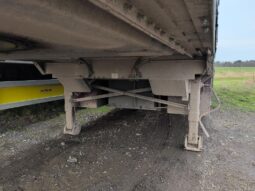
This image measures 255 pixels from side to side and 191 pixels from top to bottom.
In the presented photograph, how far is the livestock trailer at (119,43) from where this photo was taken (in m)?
1.52

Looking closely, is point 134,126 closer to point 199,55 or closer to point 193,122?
point 193,122

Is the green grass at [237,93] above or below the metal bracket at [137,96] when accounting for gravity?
below

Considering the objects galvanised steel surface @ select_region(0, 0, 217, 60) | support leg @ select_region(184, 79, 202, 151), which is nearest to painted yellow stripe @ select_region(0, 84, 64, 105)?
galvanised steel surface @ select_region(0, 0, 217, 60)

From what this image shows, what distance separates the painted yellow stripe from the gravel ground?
61 cm

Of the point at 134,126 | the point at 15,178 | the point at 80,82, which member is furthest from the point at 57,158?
the point at 134,126

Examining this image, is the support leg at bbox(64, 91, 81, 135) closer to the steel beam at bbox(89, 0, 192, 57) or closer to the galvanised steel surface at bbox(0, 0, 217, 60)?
the galvanised steel surface at bbox(0, 0, 217, 60)

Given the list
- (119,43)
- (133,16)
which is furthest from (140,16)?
(119,43)

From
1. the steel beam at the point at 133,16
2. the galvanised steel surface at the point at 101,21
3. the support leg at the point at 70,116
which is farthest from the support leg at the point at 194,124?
the support leg at the point at 70,116

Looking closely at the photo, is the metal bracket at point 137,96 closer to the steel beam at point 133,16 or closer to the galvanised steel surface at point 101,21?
the galvanised steel surface at point 101,21

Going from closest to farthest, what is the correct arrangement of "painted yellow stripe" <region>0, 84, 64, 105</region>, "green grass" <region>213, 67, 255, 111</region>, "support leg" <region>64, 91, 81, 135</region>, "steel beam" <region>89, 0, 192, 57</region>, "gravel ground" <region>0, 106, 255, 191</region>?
"steel beam" <region>89, 0, 192, 57</region>, "gravel ground" <region>0, 106, 255, 191</region>, "painted yellow stripe" <region>0, 84, 64, 105</region>, "support leg" <region>64, 91, 81, 135</region>, "green grass" <region>213, 67, 255, 111</region>

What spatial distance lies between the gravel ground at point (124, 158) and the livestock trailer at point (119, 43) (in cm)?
49

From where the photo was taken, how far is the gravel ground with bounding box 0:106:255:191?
9.95ft

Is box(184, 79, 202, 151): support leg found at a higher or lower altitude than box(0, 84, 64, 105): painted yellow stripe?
lower

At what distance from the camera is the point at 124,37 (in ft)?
6.92
